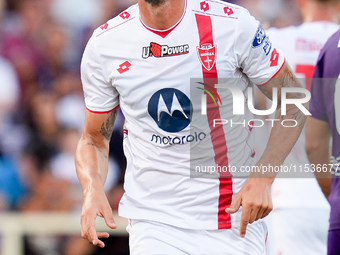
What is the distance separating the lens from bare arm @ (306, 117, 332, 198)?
183 inches

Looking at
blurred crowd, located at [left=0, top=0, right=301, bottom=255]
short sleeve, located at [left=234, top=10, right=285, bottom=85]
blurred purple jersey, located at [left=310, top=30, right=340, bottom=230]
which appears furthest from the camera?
blurred crowd, located at [left=0, top=0, right=301, bottom=255]

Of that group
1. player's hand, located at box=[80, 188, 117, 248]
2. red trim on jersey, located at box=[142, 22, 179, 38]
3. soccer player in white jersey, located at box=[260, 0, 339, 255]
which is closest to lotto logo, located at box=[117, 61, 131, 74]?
red trim on jersey, located at box=[142, 22, 179, 38]

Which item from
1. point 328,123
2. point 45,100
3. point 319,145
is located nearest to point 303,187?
point 319,145

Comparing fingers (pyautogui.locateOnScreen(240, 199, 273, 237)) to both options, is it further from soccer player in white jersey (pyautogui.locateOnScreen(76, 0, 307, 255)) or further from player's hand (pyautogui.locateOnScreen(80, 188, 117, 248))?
player's hand (pyautogui.locateOnScreen(80, 188, 117, 248))

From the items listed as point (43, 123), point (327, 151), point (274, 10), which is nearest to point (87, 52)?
point (327, 151)

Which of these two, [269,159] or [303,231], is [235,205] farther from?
[303,231]

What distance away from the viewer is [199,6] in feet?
13.2

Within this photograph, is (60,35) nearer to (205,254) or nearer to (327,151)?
(327,151)

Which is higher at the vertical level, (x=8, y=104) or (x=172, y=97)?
(x=172, y=97)

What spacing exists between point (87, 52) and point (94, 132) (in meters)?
0.48

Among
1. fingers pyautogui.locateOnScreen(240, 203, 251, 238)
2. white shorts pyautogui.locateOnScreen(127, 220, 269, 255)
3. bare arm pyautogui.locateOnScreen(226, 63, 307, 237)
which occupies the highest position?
bare arm pyautogui.locateOnScreen(226, 63, 307, 237)

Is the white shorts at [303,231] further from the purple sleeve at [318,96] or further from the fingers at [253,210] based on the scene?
the fingers at [253,210]

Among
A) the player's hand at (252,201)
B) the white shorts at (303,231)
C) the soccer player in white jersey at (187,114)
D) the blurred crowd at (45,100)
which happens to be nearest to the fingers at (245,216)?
the player's hand at (252,201)

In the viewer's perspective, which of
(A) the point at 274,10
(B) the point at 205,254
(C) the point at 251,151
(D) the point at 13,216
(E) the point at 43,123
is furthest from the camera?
(A) the point at 274,10
